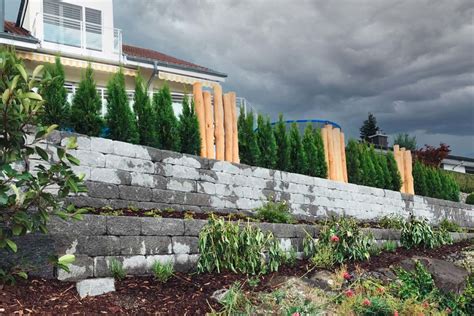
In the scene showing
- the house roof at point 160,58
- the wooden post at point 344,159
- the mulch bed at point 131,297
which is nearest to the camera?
the mulch bed at point 131,297

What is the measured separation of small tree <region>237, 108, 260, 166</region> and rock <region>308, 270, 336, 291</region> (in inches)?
A: 135

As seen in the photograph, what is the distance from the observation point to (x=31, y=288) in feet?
13.1

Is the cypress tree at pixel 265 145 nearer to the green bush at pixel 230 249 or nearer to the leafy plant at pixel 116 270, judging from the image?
the green bush at pixel 230 249

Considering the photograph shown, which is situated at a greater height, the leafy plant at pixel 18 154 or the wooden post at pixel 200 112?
the wooden post at pixel 200 112

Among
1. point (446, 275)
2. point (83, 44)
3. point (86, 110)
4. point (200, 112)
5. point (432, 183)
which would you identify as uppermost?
point (83, 44)

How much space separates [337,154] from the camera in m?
11.8

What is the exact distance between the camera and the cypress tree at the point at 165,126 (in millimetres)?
7719

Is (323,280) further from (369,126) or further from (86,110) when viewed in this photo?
(369,126)

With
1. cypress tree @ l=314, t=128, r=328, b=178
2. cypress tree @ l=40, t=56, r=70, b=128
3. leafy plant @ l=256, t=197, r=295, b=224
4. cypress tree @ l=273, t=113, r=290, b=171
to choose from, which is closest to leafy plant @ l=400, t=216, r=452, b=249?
cypress tree @ l=314, t=128, r=328, b=178

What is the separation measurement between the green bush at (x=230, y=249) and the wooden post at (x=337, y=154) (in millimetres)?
6067

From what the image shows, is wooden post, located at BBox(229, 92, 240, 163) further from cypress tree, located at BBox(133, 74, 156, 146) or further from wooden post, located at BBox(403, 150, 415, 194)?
wooden post, located at BBox(403, 150, 415, 194)

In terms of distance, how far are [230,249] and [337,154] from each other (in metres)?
6.84

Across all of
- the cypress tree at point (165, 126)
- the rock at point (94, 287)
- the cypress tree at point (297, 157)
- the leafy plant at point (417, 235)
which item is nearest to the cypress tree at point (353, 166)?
the cypress tree at point (297, 157)

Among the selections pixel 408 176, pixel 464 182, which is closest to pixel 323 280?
pixel 408 176
